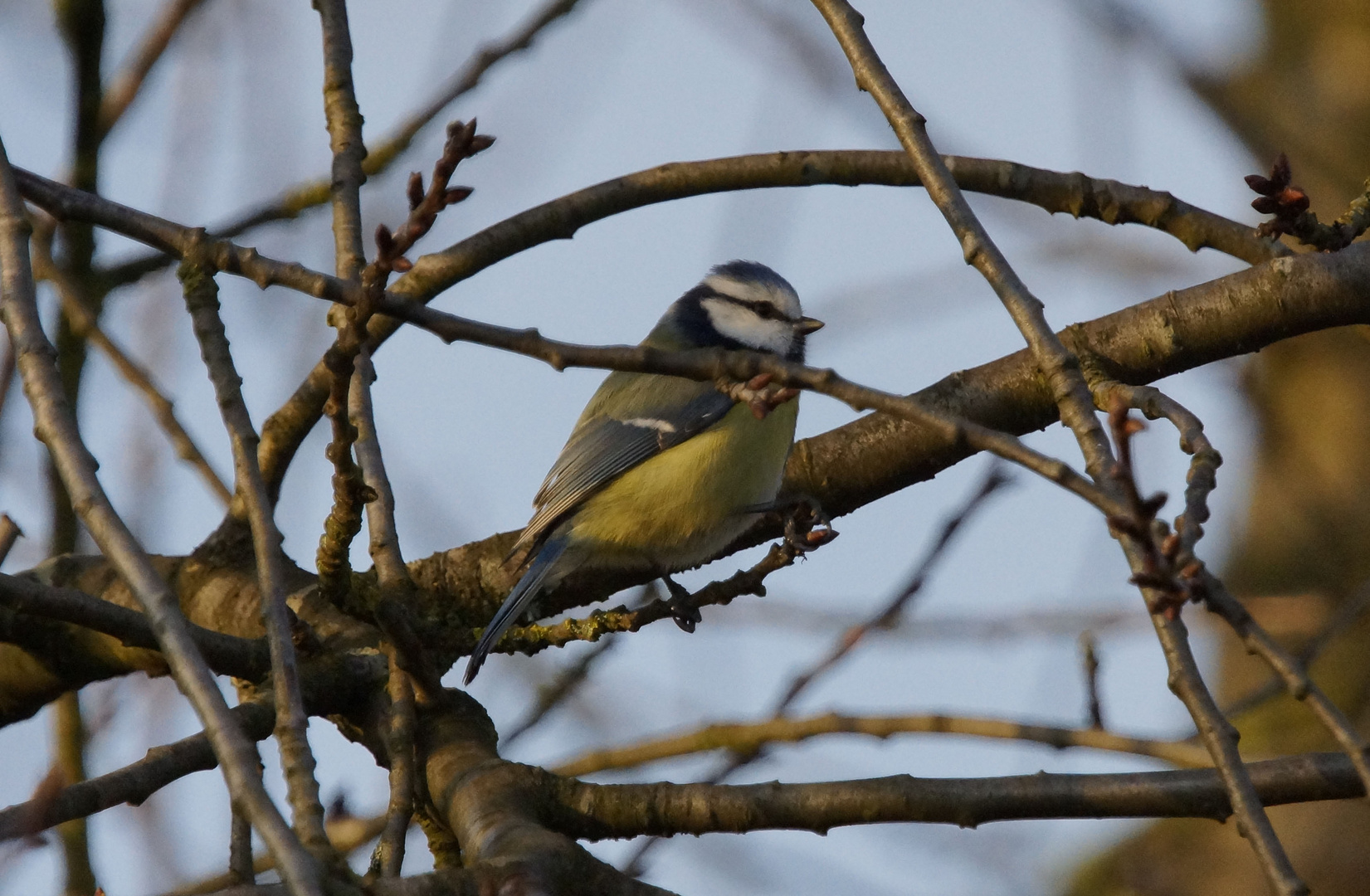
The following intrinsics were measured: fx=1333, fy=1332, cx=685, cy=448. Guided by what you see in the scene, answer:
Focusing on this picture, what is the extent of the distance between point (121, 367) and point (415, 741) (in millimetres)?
1460

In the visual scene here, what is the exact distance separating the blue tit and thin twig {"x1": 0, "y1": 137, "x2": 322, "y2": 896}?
138cm

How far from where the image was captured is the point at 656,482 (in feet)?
10.6

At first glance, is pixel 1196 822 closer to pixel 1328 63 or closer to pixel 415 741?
pixel 1328 63

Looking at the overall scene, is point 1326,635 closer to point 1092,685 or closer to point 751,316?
point 1092,685

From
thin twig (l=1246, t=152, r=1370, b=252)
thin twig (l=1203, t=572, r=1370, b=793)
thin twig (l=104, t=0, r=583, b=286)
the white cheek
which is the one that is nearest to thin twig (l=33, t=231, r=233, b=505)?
thin twig (l=104, t=0, r=583, b=286)

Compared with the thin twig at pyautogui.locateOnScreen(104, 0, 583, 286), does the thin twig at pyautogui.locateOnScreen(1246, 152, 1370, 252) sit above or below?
below

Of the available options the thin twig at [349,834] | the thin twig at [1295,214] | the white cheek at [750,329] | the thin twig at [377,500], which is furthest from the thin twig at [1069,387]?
the white cheek at [750,329]

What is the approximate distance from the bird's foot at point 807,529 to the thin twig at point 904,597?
20 cm

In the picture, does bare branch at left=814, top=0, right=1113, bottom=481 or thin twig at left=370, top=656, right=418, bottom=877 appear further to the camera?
thin twig at left=370, top=656, right=418, bottom=877

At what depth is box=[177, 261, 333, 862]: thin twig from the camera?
133 cm

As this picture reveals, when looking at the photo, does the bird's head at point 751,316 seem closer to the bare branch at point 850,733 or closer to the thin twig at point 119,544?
the bare branch at point 850,733

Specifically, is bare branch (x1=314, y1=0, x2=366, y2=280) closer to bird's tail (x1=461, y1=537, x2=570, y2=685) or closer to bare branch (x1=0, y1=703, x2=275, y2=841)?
bird's tail (x1=461, y1=537, x2=570, y2=685)

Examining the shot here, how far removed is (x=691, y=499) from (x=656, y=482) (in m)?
0.11

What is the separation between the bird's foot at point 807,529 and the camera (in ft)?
7.35
